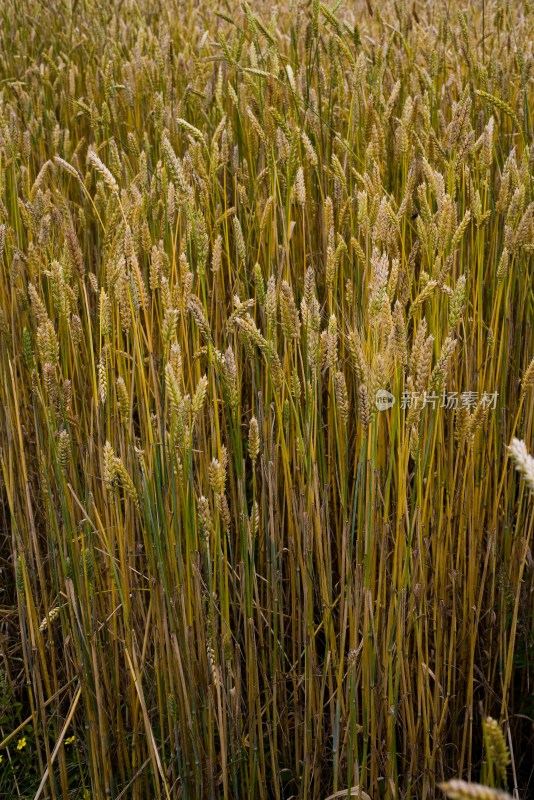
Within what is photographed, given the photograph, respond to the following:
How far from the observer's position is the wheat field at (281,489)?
113 cm

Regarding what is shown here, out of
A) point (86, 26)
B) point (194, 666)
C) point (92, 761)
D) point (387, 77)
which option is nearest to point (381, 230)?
point (194, 666)

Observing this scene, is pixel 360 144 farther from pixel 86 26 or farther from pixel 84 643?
pixel 86 26

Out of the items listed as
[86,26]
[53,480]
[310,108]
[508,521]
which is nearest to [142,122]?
[310,108]

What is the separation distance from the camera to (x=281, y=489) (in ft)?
5.14

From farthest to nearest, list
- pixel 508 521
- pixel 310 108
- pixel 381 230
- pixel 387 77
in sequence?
pixel 387 77 < pixel 310 108 < pixel 508 521 < pixel 381 230

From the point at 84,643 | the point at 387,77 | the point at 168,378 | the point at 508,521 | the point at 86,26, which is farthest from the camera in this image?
the point at 86,26

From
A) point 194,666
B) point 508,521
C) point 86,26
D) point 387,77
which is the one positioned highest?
point 86,26

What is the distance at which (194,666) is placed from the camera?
1.24 m

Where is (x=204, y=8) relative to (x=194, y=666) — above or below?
above

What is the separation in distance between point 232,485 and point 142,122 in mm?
1348

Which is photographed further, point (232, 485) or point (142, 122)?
point (142, 122)

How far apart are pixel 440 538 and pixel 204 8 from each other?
9.44 feet

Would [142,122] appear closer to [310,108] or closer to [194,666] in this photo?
[310,108]

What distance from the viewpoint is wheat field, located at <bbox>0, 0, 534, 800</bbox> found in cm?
113
